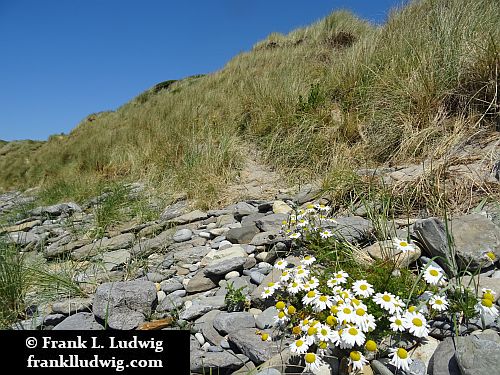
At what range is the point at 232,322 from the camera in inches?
59.9

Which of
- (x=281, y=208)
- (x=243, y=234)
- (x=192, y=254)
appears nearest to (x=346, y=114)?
(x=281, y=208)

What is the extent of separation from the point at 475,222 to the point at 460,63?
2.23 metres

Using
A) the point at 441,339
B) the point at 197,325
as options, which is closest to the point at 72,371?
the point at 197,325

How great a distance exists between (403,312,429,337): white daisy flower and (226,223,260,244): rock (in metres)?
1.46

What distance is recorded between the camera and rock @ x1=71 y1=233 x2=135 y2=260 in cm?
273

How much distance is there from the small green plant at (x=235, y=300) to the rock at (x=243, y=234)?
0.80 meters

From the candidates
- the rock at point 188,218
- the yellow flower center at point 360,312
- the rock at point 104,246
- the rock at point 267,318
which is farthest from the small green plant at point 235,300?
the rock at point 188,218

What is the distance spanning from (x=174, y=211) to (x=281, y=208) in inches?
55.5

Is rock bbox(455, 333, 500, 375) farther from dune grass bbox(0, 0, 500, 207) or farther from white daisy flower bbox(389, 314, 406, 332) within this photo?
dune grass bbox(0, 0, 500, 207)

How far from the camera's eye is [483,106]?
2.91 meters

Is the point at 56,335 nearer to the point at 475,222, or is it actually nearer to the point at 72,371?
the point at 72,371

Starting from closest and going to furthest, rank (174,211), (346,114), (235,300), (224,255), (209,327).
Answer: (209,327), (235,300), (224,255), (174,211), (346,114)

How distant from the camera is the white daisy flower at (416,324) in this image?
1126 mm

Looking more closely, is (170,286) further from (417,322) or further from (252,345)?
(417,322)
